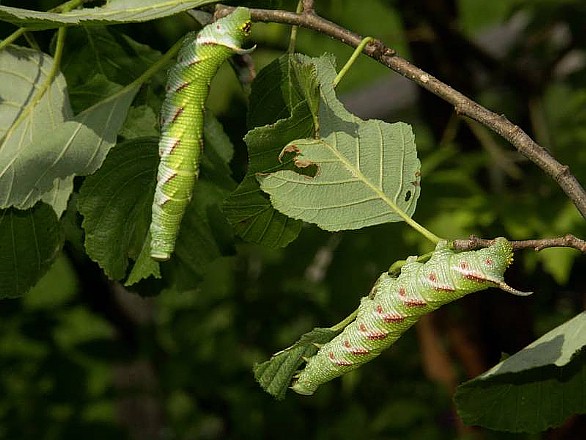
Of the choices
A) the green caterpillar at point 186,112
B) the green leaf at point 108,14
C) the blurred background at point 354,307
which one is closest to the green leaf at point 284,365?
the green caterpillar at point 186,112

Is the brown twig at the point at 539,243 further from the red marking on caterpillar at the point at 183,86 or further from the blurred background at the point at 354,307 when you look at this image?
the blurred background at the point at 354,307

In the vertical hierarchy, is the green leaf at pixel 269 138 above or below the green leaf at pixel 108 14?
below

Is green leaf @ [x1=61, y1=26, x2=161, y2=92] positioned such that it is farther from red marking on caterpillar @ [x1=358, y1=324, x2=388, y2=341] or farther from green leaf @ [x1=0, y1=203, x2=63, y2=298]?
red marking on caterpillar @ [x1=358, y1=324, x2=388, y2=341]

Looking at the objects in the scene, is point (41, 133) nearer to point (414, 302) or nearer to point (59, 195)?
point (59, 195)

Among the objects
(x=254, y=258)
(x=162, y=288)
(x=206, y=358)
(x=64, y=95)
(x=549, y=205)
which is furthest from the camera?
(x=254, y=258)

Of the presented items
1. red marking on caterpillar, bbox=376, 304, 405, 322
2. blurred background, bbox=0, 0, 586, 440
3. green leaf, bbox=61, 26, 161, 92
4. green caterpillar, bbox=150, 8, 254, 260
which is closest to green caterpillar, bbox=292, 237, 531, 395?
red marking on caterpillar, bbox=376, 304, 405, 322

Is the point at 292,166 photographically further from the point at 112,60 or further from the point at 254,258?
the point at 254,258

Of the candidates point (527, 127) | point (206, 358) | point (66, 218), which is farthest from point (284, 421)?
point (66, 218)
